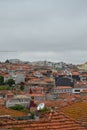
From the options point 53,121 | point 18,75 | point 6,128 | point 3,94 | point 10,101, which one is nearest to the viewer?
point 6,128

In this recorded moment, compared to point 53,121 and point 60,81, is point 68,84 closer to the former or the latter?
point 60,81

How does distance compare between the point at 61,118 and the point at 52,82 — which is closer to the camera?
the point at 61,118

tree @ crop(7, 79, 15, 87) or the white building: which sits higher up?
tree @ crop(7, 79, 15, 87)

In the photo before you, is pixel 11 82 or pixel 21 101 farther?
pixel 11 82

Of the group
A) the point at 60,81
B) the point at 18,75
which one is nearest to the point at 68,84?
the point at 60,81

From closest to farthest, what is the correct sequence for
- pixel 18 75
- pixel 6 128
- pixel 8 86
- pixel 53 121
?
pixel 6 128
pixel 53 121
pixel 8 86
pixel 18 75

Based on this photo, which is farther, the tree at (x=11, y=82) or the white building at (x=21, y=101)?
the tree at (x=11, y=82)

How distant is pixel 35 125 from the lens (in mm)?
10984

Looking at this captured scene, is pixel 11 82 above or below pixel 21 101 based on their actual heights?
above

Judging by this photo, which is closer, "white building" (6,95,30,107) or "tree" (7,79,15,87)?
"white building" (6,95,30,107)

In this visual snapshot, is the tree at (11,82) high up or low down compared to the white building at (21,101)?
up

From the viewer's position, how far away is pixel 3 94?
5609 centimetres

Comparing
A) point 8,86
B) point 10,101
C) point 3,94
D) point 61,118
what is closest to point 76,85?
point 8,86

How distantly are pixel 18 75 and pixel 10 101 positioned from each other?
98.8ft
